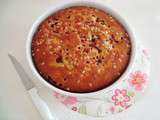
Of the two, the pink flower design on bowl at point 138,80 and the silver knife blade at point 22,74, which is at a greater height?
the silver knife blade at point 22,74

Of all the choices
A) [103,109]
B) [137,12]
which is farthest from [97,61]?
[137,12]

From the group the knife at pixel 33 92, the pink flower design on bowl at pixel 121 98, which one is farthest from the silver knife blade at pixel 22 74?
the pink flower design on bowl at pixel 121 98

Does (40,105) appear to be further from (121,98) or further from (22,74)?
(121,98)

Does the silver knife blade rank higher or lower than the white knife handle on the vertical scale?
higher

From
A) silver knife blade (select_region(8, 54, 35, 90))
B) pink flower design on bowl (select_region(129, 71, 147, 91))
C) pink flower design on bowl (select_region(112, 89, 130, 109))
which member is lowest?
Answer: pink flower design on bowl (select_region(112, 89, 130, 109))

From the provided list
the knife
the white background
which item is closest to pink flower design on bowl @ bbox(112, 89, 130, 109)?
the white background

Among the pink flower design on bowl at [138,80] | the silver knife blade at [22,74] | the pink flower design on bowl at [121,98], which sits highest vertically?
the silver knife blade at [22,74]

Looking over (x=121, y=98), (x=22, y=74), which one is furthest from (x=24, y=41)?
(x=121, y=98)

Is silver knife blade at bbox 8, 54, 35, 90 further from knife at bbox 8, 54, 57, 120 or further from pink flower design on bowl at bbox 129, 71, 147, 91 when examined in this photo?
pink flower design on bowl at bbox 129, 71, 147, 91

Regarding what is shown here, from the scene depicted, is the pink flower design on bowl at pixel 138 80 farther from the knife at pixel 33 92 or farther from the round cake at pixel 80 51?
the knife at pixel 33 92
